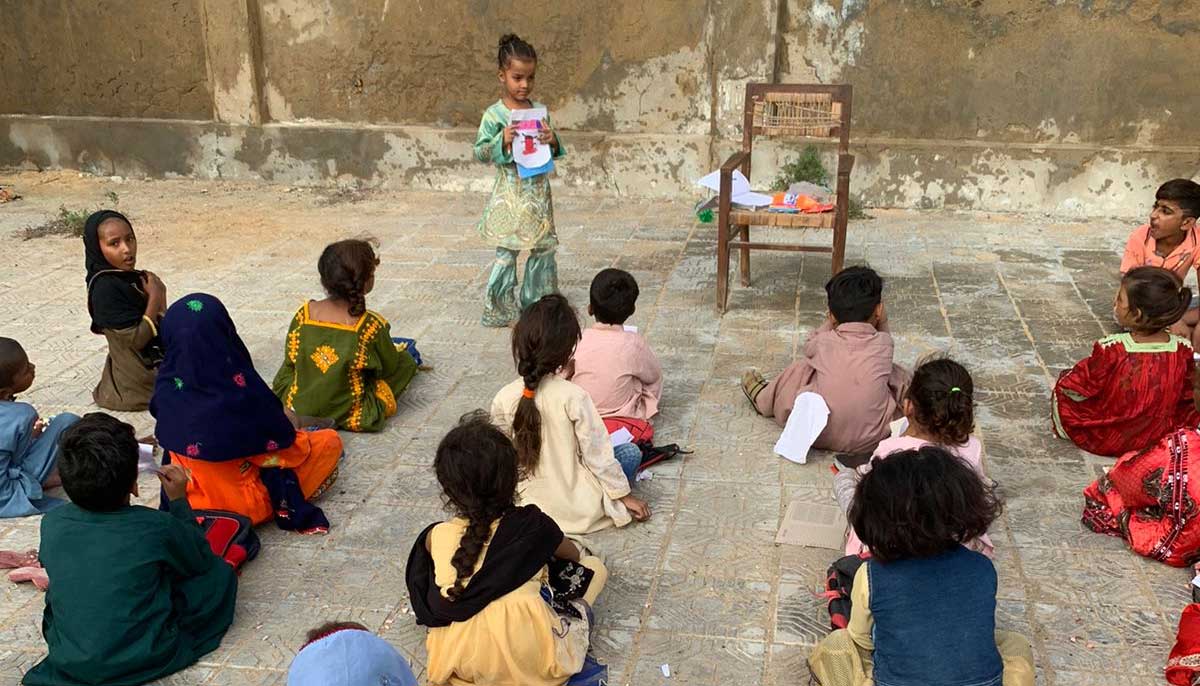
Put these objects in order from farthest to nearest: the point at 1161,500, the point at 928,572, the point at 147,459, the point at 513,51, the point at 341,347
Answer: the point at 513,51
the point at 341,347
the point at 147,459
the point at 1161,500
the point at 928,572

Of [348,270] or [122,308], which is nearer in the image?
[348,270]

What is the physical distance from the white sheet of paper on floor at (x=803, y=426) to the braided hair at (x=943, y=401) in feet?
2.63

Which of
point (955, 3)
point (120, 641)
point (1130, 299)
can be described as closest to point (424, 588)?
point (120, 641)

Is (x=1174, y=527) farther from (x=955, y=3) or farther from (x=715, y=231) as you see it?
(x=955, y=3)

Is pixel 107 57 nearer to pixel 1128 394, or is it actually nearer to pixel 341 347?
pixel 341 347

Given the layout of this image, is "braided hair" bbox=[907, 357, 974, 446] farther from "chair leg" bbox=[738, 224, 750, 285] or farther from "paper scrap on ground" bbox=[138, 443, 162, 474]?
"chair leg" bbox=[738, 224, 750, 285]

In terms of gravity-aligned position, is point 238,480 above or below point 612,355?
below

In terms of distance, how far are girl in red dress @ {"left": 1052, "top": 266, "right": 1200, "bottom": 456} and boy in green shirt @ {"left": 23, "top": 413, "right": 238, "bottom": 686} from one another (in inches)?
130

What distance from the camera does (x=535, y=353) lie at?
333 centimetres

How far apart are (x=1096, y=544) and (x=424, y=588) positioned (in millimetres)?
2258

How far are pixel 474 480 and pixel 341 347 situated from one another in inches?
71.5

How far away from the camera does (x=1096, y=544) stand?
3496 millimetres

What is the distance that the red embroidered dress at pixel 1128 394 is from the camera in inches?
153

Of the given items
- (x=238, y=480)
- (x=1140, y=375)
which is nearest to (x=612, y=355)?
(x=238, y=480)
